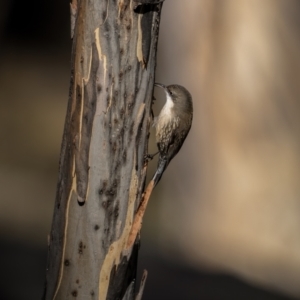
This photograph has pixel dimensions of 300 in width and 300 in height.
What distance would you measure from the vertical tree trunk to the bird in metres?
0.72

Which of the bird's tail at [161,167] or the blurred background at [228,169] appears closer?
the bird's tail at [161,167]

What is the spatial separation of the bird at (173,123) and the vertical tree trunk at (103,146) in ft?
2.36

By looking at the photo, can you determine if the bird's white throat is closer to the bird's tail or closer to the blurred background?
the bird's tail

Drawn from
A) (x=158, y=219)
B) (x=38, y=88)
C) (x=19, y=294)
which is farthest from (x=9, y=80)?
(x=19, y=294)

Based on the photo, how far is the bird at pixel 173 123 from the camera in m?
3.20

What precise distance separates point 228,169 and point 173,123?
242cm

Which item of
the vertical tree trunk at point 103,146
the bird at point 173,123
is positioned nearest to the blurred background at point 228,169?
the bird at point 173,123

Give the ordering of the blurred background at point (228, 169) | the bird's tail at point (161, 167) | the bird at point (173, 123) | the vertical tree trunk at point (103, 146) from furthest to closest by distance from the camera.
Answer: the blurred background at point (228, 169) < the bird at point (173, 123) < the bird's tail at point (161, 167) < the vertical tree trunk at point (103, 146)

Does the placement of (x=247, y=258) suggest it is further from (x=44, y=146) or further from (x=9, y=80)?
(x=9, y=80)

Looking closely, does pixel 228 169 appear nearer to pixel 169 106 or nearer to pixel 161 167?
pixel 169 106

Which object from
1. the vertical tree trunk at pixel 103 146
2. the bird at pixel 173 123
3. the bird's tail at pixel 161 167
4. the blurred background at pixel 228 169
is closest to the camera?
the vertical tree trunk at pixel 103 146

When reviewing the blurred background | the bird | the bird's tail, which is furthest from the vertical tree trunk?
the blurred background

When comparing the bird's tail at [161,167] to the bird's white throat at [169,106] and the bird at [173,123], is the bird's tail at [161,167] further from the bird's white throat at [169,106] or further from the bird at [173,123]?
the bird's white throat at [169,106]

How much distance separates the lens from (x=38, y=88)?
6879 millimetres
